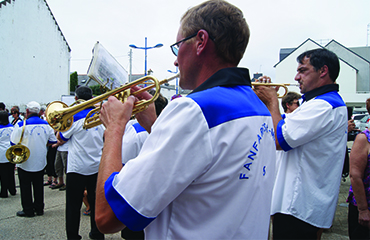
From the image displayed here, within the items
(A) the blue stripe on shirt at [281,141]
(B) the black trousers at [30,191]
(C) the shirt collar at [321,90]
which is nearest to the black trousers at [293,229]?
(A) the blue stripe on shirt at [281,141]

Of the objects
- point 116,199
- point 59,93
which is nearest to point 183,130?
point 116,199

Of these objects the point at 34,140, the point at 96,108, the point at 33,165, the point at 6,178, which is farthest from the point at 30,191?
the point at 96,108

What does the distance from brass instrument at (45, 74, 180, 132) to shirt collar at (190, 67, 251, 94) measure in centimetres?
69

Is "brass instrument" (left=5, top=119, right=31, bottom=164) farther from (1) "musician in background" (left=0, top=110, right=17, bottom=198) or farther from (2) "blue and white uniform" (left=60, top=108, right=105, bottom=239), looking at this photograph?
(2) "blue and white uniform" (left=60, top=108, right=105, bottom=239)

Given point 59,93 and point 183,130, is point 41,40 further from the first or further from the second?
point 183,130

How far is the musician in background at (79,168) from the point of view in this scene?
3520 mm

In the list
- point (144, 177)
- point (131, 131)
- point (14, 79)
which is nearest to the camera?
point (144, 177)

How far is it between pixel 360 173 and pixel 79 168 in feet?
11.7

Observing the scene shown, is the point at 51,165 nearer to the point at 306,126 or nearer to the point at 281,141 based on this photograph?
the point at 281,141

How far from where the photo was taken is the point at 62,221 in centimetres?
455

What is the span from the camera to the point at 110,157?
3.59 ft

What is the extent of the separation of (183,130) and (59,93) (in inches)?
915

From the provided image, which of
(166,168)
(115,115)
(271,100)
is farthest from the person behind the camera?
(271,100)

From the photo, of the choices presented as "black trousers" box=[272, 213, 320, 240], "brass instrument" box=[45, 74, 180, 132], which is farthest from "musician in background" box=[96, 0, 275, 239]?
"black trousers" box=[272, 213, 320, 240]
